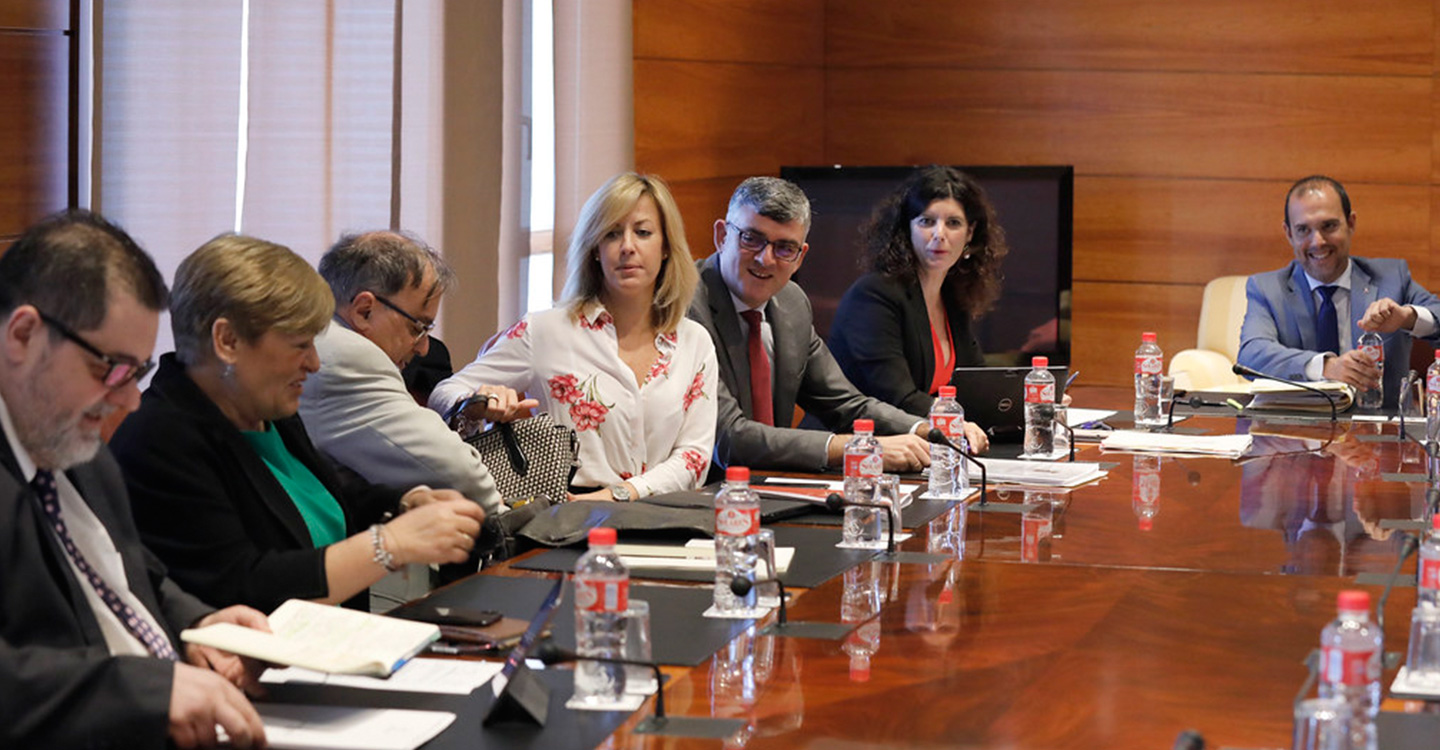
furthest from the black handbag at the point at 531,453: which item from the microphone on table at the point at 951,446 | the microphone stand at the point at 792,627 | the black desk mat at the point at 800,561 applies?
the microphone stand at the point at 792,627

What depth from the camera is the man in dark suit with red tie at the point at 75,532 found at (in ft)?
5.70

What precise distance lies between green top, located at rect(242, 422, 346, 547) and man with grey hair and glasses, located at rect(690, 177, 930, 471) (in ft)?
4.36

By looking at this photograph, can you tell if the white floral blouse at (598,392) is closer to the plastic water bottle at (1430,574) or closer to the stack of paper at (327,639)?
the stack of paper at (327,639)

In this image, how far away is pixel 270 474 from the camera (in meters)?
2.59

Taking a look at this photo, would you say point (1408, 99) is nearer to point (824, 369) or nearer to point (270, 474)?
point (824, 369)

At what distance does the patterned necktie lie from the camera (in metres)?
1.96

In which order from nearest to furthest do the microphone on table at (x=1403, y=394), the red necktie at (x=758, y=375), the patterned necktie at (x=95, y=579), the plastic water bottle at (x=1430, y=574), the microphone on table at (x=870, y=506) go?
the patterned necktie at (x=95, y=579), the plastic water bottle at (x=1430, y=574), the microphone on table at (x=870, y=506), the red necktie at (x=758, y=375), the microphone on table at (x=1403, y=394)

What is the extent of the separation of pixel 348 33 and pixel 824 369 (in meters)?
1.52

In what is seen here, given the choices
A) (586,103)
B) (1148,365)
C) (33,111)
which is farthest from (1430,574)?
(586,103)

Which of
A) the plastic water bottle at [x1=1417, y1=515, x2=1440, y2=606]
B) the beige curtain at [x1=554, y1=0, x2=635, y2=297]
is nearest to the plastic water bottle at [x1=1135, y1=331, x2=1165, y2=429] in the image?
the beige curtain at [x1=554, y1=0, x2=635, y2=297]

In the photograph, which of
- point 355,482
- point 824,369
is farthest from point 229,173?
point 824,369

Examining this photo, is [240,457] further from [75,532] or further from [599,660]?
[599,660]

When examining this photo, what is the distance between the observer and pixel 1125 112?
24.2ft

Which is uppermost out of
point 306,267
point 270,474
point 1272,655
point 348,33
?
point 348,33
